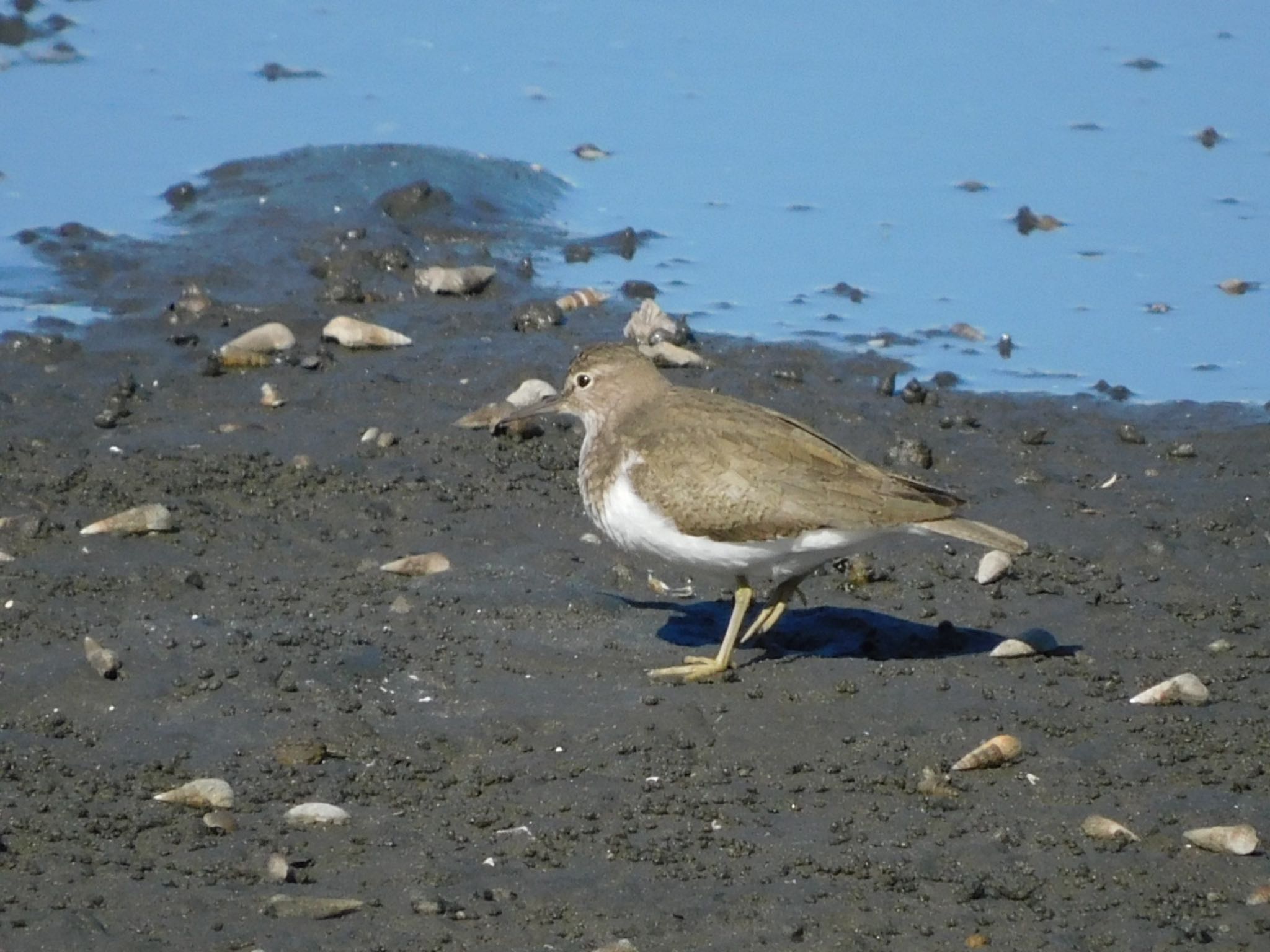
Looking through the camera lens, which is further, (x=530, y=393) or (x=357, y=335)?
(x=357, y=335)

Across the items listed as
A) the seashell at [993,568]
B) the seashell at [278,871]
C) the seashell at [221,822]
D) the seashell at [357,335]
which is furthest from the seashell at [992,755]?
the seashell at [357,335]

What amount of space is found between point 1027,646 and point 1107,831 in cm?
164

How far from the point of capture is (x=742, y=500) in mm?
7637

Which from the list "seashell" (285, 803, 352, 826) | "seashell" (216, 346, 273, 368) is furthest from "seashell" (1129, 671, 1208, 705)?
"seashell" (216, 346, 273, 368)

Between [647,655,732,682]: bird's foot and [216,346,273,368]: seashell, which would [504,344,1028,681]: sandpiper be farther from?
[216,346,273,368]: seashell

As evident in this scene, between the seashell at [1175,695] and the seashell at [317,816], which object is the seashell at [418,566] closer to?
the seashell at [317,816]

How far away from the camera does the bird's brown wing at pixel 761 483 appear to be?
7621 mm

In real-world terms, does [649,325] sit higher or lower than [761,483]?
lower

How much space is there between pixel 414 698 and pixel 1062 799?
2.51m

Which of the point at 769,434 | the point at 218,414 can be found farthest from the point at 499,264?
the point at 769,434

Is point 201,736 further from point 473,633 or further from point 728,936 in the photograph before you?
point 728,936

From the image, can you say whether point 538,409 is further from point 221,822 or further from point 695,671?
point 221,822

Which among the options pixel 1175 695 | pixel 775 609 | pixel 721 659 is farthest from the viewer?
pixel 775 609

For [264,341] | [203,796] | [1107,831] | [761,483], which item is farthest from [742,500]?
[264,341]
